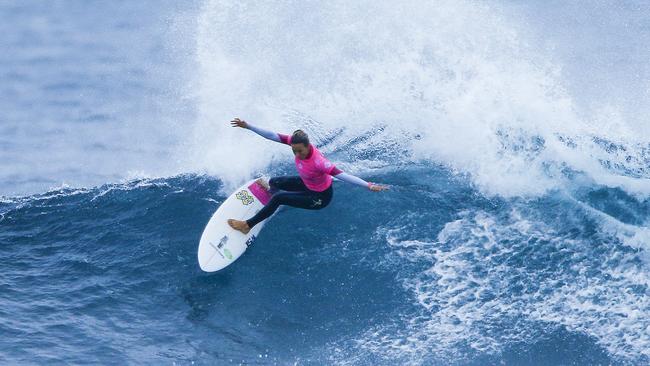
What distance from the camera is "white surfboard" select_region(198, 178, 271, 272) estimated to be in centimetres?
1143

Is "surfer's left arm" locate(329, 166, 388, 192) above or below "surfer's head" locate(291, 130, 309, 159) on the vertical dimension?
below

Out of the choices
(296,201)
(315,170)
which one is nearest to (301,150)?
(315,170)

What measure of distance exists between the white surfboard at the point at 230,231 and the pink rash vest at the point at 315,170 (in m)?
1.33

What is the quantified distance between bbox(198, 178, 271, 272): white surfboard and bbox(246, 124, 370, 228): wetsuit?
13.4 inches

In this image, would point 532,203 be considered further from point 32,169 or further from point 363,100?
point 32,169

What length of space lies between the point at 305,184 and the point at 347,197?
1847 millimetres

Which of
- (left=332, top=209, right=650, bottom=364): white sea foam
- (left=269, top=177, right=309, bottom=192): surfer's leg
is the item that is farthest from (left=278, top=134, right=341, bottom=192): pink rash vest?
(left=332, top=209, right=650, bottom=364): white sea foam

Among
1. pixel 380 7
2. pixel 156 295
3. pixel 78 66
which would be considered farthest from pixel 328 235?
pixel 78 66

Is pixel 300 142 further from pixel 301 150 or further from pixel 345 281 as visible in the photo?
pixel 345 281

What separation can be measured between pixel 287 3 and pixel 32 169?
7299 millimetres

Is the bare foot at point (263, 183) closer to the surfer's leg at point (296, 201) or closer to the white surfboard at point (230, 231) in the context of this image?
the white surfboard at point (230, 231)

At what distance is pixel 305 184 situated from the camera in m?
11.3

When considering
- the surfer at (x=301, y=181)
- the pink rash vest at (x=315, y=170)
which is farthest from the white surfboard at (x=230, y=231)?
the pink rash vest at (x=315, y=170)

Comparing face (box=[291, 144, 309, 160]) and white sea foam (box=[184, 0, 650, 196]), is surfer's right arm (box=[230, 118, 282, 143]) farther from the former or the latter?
white sea foam (box=[184, 0, 650, 196])
